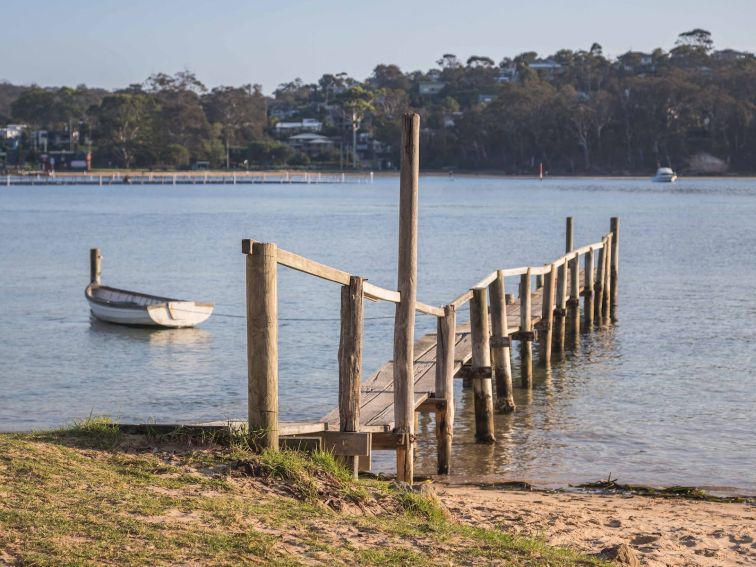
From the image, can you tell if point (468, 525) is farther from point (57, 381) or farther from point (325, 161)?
point (325, 161)

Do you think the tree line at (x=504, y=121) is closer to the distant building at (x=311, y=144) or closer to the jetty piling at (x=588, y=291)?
the distant building at (x=311, y=144)

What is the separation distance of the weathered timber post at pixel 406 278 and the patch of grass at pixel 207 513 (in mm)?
1361

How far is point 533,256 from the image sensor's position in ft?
165

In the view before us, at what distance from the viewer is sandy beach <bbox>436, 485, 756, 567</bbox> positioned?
8.77m

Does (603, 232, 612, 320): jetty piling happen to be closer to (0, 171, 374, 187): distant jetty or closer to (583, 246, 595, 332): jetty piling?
(583, 246, 595, 332): jetty piling

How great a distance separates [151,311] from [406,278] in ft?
51.5

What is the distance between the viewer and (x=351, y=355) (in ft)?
28.9

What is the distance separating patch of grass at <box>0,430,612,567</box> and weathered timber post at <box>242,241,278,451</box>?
0.67ft

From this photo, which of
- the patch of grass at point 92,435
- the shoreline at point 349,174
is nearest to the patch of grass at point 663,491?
the patch of grass at point 92,435

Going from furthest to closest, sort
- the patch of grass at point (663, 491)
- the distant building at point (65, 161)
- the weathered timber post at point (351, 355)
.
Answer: the distant building at point (65, 161), the patch of grass at point (663, 491), the weathered timber post at point (351, 355)

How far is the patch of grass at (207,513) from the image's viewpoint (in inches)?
247

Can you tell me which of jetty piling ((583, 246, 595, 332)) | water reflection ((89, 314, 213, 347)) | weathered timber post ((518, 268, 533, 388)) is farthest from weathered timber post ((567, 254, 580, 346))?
water reflection ((89, 314, 213, 347))

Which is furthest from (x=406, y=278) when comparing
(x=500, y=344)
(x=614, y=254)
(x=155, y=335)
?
(x=614, y=254)

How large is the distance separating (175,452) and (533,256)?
42897 millimetres
